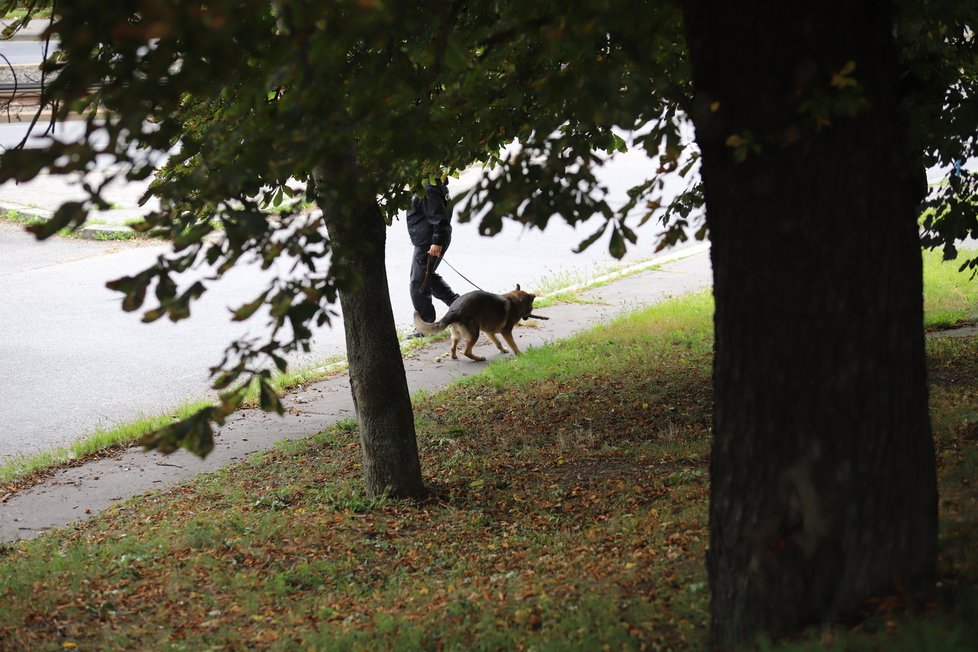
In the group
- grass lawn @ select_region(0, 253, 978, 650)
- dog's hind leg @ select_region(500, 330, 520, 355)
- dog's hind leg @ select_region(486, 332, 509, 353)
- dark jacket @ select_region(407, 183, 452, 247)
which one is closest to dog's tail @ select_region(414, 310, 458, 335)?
dog's hind leg @ select_region(486, 332, 509, 353)

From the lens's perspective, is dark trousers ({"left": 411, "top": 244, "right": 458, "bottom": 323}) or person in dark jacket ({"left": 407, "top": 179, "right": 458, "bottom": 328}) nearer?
person in dark jacket ({"left": 407, "top": 179, "right": 458, "bottom": 328})

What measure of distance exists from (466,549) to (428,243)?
730 cm

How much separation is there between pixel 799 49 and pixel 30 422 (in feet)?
30.3

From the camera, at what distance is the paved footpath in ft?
25.3

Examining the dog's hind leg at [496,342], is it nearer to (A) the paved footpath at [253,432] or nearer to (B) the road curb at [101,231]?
(A) the paved footpath at [253,432]

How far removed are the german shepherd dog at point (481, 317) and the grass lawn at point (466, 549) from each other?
6.71 ft

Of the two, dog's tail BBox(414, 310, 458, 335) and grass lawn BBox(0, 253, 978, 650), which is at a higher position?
dog's tail BBox(414, 310, 458, 335)

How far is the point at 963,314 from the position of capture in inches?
460

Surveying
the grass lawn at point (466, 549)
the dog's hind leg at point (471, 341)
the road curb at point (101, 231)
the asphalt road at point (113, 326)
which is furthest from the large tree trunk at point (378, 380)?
the road curb at point (101, 231)

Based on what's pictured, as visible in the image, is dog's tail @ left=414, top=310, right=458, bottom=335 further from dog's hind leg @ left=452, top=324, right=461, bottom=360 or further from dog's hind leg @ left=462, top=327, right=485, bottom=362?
dog's hind leg @ left=462, top=327, right=485, bottom=362

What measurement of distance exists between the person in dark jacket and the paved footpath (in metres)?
0.67

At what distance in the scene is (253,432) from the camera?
9.67 m

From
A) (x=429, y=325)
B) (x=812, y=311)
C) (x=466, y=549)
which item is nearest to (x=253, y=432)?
(x=429, y=325)

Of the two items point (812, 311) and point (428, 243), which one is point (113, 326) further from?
point (812, 311)
